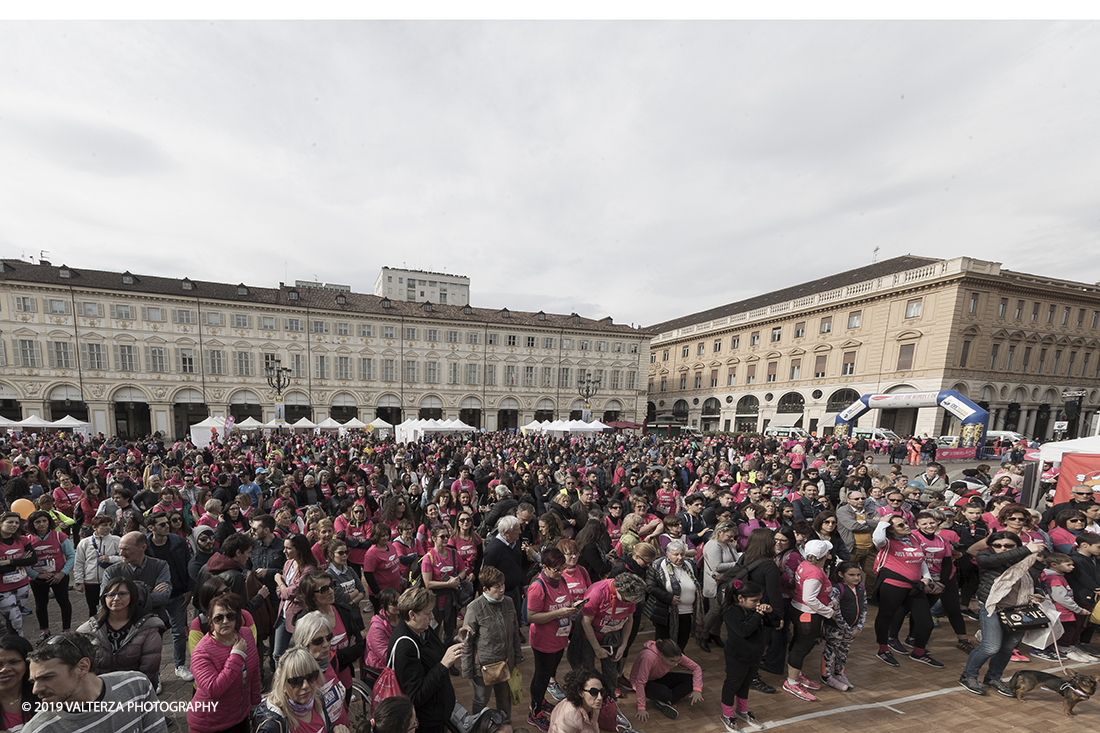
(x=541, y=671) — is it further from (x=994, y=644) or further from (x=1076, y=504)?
(x=1076, y=504)

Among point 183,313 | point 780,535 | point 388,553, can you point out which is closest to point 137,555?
point 388,553

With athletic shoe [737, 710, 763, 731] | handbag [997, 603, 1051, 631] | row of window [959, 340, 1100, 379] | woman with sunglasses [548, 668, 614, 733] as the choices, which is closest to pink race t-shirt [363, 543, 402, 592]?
A: woman with sunglasses [548, 668, 614, 733]

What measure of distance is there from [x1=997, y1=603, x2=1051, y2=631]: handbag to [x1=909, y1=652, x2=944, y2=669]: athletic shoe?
1036 mm

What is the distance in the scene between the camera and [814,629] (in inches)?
167

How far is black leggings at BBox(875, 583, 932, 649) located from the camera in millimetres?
4793

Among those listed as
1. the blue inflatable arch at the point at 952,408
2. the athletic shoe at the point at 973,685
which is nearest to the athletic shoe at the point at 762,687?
the athletic shoe at the point at 973,685

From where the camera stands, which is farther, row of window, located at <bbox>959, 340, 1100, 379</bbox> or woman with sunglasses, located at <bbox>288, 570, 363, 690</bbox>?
row of window, located at <bbox>959, 340, 1100, 379</bbox>

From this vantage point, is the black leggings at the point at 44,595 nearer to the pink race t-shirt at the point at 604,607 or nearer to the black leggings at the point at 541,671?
the black leggings at the point at 541,671

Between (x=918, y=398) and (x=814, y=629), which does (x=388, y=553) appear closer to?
(x=814, y=629)

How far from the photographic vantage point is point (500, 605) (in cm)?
354

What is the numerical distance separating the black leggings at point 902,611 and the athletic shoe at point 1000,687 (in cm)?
54

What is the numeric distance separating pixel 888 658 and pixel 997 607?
1270mm

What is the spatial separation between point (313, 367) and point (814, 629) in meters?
38.9

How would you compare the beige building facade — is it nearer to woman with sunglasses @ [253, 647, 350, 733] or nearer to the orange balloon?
woman with sunglasses @ [253, 647, 350, 733]
